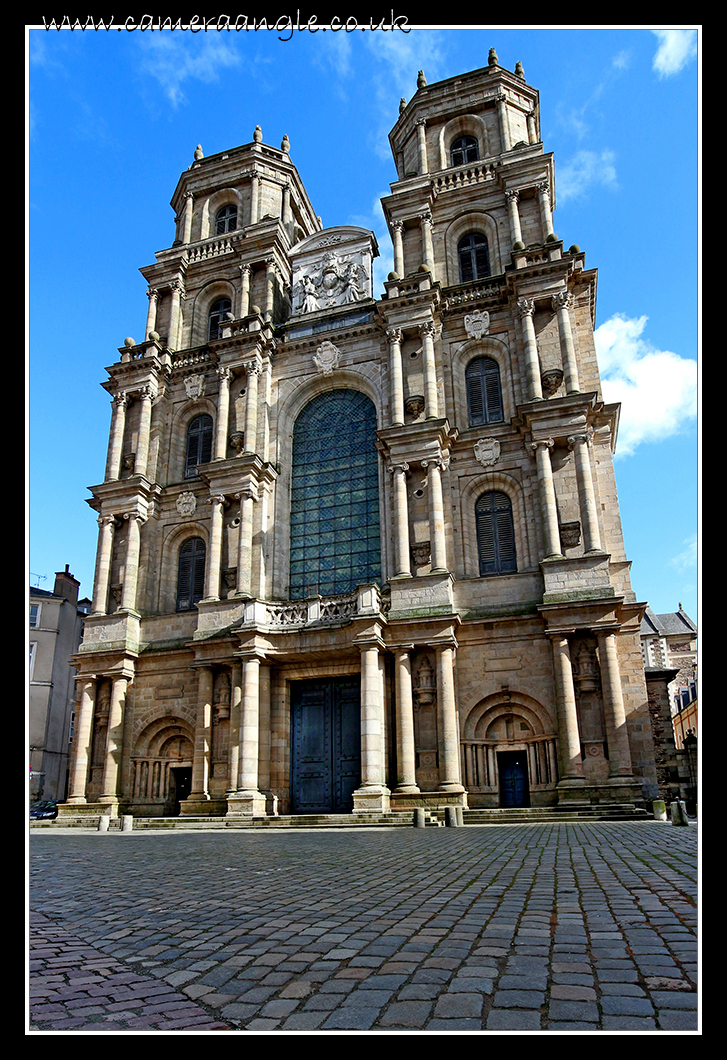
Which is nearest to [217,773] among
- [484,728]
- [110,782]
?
[110,782]

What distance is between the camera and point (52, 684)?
46719 mm

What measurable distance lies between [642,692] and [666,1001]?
2035 cm

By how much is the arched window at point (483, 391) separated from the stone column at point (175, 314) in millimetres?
14412

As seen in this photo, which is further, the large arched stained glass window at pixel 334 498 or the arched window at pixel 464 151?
the arched window at pixel 464 151

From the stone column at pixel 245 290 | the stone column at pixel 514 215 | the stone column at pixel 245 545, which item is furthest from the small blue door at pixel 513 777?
the stone column at pixel 245 290

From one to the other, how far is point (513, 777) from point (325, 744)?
6477 millimetres

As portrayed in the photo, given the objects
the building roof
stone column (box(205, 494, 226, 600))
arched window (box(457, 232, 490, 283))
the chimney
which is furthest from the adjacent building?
the building roof

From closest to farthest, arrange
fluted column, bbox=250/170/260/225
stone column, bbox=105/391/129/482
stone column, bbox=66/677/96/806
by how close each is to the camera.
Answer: stone column, bbox=66/677/96/806, stone column, bbox=105/391/129/482, fluted column, bbox=250/170/260/225

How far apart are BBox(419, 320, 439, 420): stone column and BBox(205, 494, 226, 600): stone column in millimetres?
8661

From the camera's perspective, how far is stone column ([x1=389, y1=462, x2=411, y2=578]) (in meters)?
25.0

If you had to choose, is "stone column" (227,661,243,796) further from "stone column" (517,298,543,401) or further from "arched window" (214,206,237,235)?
"arched window" (214,206,237,235)

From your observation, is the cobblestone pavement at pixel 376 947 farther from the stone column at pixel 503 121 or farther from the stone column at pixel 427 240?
the stone column at pixel 503 121

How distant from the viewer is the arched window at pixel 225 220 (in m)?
37.1
